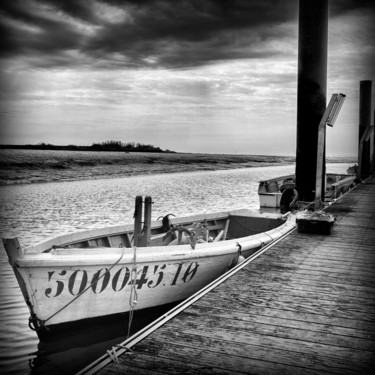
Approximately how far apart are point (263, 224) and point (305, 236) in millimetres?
2139

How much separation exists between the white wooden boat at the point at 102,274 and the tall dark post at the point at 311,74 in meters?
5.73

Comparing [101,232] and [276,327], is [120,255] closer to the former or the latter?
[101,232]

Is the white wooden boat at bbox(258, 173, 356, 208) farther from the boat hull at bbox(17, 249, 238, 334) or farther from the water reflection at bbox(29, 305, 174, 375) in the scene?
the water reflection at bbox(29, 305, 174, 375)

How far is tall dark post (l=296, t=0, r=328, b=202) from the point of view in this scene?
38.3 ft

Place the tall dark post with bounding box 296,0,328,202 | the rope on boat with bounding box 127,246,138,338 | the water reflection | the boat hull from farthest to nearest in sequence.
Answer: the tall dark post with bounding box 296,0,328,202, the rope on boat with bounding box 127,246,138,338, the boat hull, the water reflection

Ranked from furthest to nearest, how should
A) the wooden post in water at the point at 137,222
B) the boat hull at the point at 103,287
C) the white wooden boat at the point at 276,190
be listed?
the white wooden boat at the point at 276,190, the wooden post in water at the point at 137,222, the boat hull at the point at 103,287

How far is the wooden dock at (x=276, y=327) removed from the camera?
126 inches

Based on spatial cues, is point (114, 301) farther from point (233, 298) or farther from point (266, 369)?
point (266, 369)

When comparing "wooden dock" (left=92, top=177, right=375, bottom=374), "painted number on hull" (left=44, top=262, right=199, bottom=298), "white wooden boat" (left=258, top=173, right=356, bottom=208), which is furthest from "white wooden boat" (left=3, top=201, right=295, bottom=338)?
"white wooden boat" (left=258, top=173, right=356, bottom=208)

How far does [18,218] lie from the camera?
15242 millimetres

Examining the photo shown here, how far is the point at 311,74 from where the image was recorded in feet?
38.8

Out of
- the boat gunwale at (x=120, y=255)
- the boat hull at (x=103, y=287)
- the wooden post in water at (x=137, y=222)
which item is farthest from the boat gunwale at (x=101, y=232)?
the wooden post in water at (x=137, y=222)

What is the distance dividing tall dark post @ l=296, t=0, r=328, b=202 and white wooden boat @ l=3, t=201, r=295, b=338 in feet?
18.8

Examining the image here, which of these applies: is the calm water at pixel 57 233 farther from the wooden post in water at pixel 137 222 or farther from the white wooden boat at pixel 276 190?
the white wooden boat at pixel 276 190
